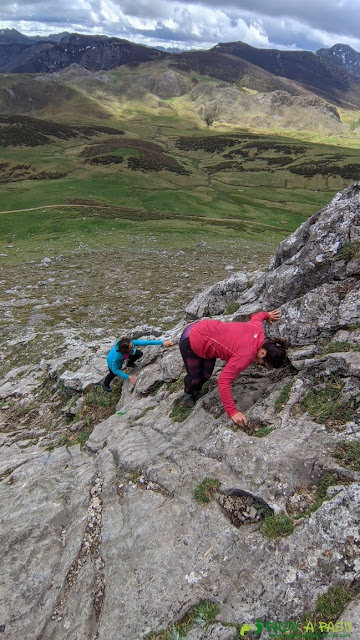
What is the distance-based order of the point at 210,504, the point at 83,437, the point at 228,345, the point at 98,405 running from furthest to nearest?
1. the point at 98,405
2. the point at 83,437
3. the point at 228,345
4. the point at 210,504

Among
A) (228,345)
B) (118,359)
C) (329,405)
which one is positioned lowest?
(118,359)

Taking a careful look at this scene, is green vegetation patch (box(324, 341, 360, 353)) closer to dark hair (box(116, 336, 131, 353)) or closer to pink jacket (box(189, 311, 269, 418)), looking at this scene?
pink jacket (box(189, 311, 269, 418))

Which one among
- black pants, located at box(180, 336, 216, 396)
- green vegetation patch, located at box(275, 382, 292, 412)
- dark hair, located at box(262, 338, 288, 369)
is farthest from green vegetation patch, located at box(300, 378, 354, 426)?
black pants, located at box(180, 336, 216, 396)

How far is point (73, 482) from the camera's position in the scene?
1112cm

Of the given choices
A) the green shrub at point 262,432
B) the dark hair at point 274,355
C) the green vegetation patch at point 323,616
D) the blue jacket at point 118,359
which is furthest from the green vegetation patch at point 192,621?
the blue jacket at point 118,359

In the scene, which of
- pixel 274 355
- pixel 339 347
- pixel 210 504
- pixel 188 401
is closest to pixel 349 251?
pixel 339 347

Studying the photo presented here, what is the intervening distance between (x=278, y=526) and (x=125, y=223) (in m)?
67.2

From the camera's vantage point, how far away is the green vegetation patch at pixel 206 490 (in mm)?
8740

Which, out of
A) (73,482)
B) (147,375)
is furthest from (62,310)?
(73,482)

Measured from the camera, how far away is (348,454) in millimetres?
8195

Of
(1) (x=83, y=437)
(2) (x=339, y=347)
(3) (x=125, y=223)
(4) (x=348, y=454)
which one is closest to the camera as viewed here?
(4) (x=348, y=454)

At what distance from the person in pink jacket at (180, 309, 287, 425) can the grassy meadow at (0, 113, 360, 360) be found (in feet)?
47.2

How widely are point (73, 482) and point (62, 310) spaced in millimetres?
19765

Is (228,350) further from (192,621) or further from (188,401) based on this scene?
(192,621)
